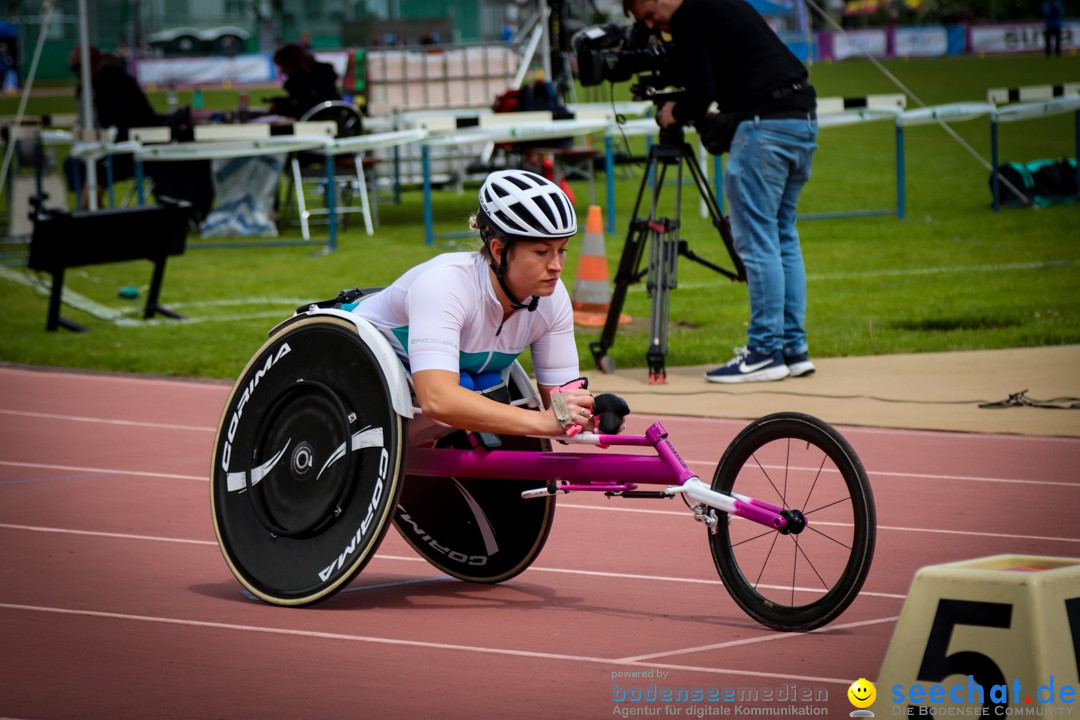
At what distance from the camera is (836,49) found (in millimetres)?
64000

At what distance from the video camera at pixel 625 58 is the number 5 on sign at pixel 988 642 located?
658 cm

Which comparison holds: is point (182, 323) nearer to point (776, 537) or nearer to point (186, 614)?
point (186, 614)

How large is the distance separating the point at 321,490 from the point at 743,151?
16.2 ft

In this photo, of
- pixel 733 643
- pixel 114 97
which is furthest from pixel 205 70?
pixel 733 643

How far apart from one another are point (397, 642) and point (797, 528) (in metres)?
1.32

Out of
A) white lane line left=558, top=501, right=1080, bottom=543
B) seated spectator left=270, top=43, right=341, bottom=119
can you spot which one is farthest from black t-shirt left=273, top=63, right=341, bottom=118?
white lane line left=558, top=501, right=1080, bottom=543

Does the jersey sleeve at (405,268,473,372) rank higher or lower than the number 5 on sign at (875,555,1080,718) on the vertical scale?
higher

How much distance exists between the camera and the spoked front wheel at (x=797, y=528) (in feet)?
15.3

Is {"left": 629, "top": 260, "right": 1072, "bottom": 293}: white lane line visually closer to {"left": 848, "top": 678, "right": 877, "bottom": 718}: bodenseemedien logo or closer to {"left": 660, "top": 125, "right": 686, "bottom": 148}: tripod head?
{"left": 660, "top": 125, "right": 686, "bottom": 148}: tripod head

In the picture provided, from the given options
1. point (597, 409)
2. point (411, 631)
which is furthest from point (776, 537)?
point (411, 631)

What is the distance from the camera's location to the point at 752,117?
9508 mm

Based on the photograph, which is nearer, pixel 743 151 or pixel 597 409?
pixel 597 409

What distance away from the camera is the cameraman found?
9398 millimetres

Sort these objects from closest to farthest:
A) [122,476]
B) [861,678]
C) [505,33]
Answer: [861,678]
[122,476]
[505,33]
